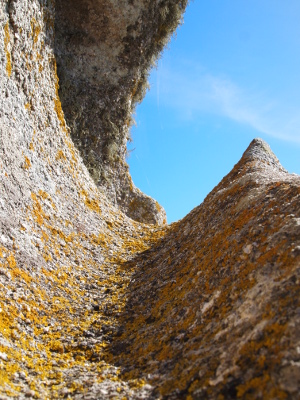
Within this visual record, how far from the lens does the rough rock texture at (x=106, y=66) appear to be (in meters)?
16.3

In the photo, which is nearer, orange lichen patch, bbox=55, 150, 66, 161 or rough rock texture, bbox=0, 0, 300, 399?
rough rock texture, bbox=0, 0, 300, 399

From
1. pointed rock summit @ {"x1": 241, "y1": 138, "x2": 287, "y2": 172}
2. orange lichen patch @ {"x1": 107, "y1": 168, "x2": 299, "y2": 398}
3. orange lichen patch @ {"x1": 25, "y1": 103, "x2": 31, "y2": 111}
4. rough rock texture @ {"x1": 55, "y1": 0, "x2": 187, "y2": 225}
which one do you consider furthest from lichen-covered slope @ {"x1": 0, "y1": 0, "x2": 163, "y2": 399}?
pointed rock summit @ {"x1": 241, "y1": 138, "x2": 287, "y2": 172}

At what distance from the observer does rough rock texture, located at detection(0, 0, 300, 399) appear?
13.5 feet

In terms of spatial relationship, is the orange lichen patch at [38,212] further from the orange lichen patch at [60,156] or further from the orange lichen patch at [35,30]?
the orange lichen patch at [35,30]

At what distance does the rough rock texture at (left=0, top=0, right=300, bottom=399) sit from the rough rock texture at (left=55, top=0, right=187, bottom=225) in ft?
10.8

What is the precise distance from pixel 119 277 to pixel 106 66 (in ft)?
38.4

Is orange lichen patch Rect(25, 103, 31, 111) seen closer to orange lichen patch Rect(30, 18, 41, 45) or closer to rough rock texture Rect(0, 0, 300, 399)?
rough rock texture Rect(0, 0, 300, 399)

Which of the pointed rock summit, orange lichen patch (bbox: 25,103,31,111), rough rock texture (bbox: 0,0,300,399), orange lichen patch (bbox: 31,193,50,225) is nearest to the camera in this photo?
rough rock texture (bbox: 0,0,300,399)

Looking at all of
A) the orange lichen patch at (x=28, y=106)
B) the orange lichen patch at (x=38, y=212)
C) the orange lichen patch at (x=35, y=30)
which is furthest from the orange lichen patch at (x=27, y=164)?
the orange lichen patch at (x=35, y=30)

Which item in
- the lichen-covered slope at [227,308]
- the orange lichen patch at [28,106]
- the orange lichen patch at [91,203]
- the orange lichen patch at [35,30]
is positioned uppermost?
the orange lichen patch at [35,30]

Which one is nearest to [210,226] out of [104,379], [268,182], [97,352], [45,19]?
[268,182]

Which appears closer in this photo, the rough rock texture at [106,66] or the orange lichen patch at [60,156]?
the orange lichen patch at [60,156]

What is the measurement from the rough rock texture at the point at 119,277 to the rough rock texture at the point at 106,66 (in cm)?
329

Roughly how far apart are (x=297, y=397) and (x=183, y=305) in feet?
10.1
